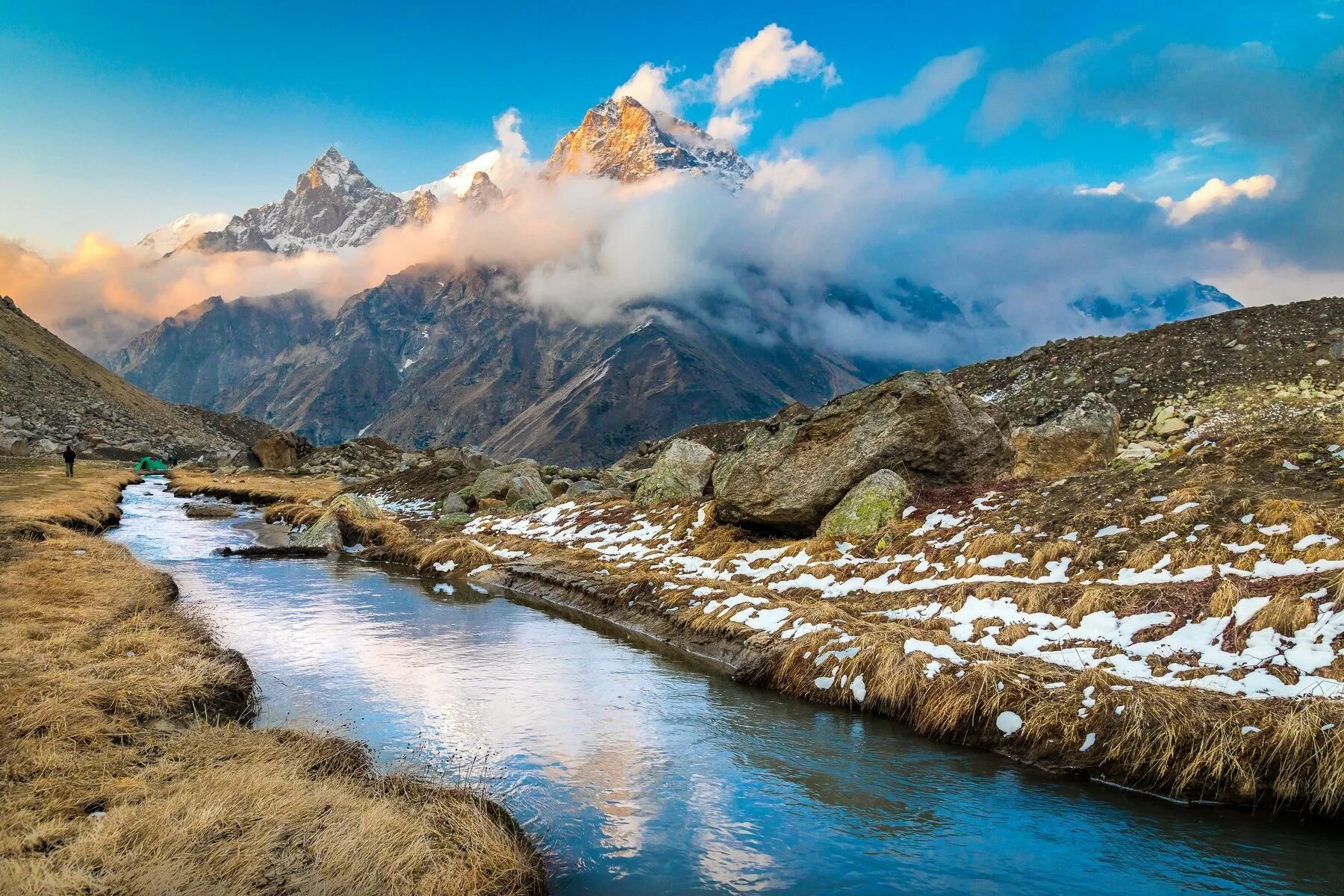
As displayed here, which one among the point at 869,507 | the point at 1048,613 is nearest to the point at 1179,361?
the point at 869,507

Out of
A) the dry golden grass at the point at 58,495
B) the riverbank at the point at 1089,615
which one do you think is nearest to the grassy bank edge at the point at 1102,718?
the riverbank at the point at 1089,615

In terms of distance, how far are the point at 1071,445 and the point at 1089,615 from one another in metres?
17.7

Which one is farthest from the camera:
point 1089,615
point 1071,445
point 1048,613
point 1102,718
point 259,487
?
point 259,487

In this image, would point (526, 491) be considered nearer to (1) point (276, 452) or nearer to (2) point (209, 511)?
(2) point (209, 511)

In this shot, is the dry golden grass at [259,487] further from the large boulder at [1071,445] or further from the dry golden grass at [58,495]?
the large boulder at [1071,445]

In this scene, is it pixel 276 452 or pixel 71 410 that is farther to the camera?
pixel 71 410

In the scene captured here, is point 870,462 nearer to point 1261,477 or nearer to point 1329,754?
point 1261,477

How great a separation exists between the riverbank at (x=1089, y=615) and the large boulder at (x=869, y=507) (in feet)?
1.35

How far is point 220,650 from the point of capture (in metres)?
15.0

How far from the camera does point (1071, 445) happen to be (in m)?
29.1

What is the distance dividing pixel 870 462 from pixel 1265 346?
49382mm

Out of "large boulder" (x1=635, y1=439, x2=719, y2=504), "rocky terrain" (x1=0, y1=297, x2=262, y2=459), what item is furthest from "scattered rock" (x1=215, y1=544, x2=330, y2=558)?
"rocky terrain" (x1=0, y1=297, x2=262, y2=459)

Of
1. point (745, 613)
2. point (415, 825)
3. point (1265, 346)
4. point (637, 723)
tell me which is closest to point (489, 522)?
point (745, 613)

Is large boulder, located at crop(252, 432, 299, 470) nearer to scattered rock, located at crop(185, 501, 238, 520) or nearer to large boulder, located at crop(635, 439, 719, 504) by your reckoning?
scattered rock, located at crop(185, 501, 238, 520)
